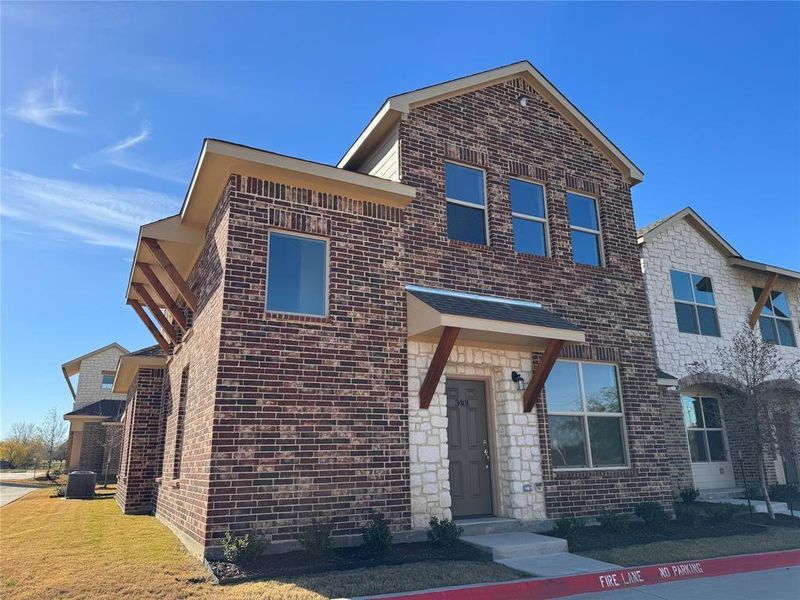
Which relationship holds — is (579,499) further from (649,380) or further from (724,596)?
(724,596)

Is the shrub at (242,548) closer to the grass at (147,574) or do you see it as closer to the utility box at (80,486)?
the grass at (147,574)

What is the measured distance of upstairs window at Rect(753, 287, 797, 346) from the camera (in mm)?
18641

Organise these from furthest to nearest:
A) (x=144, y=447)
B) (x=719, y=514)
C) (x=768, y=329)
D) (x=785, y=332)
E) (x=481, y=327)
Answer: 1. (x=785, y=332)
2. (x=768, y=329)
3. (x=144, y=447)
4. (x=719, y=514)
5. (x=481, y=327)

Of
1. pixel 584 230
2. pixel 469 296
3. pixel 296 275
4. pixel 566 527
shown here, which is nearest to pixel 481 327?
pixel 469 296

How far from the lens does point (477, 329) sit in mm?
8648

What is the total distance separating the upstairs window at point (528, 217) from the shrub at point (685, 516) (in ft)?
18.4

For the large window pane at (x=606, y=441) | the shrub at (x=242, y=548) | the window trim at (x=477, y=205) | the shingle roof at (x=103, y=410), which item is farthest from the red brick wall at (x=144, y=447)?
the shingle roof at (x=103, y=410)

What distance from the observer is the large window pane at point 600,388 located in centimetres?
1095

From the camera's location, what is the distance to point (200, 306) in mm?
10172

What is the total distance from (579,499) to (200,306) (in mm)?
7708

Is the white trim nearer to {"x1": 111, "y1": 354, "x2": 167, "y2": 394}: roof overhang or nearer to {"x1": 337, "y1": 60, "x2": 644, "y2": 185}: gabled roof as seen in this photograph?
{"x1": 337, "y1": 60, "x2": 644, "y2": 185}: gabled roof

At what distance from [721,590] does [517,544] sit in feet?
8.29

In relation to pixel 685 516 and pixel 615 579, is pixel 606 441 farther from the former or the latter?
pixel 615 579

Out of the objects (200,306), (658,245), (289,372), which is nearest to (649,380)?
(658,245)
